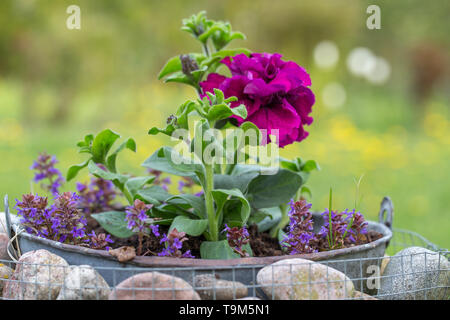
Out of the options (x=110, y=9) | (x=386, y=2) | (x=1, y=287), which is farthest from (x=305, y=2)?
(x=1, y=287)

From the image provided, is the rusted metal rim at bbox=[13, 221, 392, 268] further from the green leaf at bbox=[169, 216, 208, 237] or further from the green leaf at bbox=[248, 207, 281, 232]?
the green leaf at bbox=[248, 207, 281, 232]

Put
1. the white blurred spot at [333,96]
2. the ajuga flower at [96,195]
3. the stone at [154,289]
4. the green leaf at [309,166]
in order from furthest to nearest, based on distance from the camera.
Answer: the white blurred spot at [333,96] → the ajuga flower at [96,195] → the green leaf at [309,166] → the stone at [154,289]

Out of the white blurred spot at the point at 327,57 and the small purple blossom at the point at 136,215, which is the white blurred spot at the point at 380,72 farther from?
the small purple blossom at the point at 136,215

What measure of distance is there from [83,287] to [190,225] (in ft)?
1.02

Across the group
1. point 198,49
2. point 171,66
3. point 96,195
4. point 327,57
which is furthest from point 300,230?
point 327,57

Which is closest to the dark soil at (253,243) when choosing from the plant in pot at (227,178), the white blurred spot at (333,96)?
the plant in pot at (227,178)

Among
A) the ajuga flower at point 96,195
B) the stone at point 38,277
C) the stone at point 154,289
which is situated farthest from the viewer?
the ajuga flower at point 96,195

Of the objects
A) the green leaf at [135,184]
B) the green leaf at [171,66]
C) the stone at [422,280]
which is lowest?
the stone at [422,280]

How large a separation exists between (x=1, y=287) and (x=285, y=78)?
2.89ft

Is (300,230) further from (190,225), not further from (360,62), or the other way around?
(360,62)

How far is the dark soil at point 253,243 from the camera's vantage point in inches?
55.3

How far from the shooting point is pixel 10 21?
5.18 meters

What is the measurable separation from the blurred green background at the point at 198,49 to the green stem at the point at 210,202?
2.64 m

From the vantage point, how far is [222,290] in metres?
1.14
